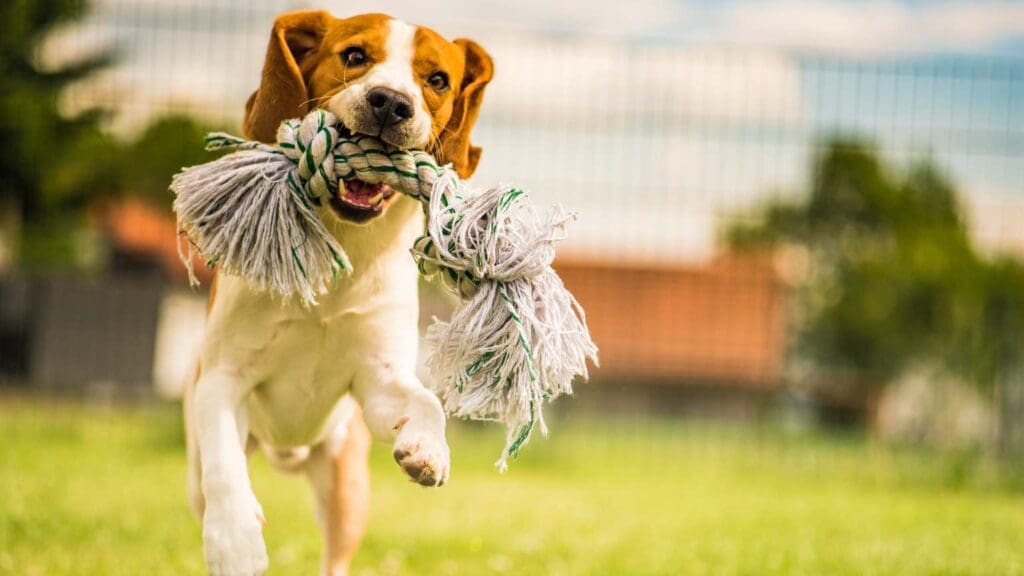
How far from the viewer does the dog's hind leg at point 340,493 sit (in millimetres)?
4164

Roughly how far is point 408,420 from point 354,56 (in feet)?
3.40

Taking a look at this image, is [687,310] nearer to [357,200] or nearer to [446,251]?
[357,200]

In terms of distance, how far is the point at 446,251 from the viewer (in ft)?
10.1

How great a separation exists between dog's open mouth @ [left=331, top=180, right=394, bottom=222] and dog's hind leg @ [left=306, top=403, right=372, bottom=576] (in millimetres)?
1144

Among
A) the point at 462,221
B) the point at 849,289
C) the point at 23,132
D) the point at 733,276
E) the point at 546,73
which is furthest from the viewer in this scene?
the point at 733,276

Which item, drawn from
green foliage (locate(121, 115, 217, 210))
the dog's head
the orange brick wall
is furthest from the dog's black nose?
the orange brick wall

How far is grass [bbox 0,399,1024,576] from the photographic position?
203 inches

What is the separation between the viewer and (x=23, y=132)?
11094 mm

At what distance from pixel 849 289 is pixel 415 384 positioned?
11869 mm

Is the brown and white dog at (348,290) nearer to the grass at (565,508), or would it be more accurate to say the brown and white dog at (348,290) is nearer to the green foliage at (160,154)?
the grass at (565,508)

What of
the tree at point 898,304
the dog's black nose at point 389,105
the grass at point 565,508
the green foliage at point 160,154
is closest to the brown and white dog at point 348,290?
the dog's black nose at point 389,105

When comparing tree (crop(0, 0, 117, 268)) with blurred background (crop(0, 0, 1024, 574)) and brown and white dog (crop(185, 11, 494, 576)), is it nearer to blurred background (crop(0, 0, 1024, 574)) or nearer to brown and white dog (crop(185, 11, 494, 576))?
blurred background (crop(0, 0, 1024, 574))

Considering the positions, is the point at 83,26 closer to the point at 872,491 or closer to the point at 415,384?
the point at 872,491

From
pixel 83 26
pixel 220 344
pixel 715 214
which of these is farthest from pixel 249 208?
pixel 715 214
